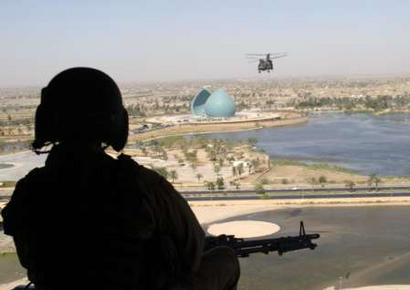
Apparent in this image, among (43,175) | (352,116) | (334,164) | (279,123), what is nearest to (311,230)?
(334,164)

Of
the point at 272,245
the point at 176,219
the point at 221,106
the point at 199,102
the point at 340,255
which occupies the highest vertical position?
the point at 176,219

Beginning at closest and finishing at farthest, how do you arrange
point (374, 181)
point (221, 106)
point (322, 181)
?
point (374, 181)
point (322, 181)
point (221, 106)

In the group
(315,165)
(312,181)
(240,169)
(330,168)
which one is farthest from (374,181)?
(240,169)

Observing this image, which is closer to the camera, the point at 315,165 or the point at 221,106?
the point at 315,165

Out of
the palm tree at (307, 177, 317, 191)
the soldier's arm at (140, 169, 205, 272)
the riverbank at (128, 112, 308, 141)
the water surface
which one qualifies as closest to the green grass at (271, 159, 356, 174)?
the palm tree at (307, 177, 317, 191)

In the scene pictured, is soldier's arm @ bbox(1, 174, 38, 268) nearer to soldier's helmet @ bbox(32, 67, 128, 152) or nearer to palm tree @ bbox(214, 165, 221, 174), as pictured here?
soldier's helmet @ bbox(32, 67, 128, 152)

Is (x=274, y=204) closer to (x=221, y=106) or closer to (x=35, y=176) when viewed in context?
(x=35, y=176)
